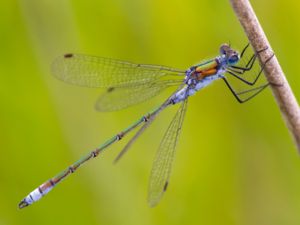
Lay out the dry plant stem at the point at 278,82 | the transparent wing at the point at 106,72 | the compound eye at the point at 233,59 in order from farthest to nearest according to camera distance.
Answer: the transparent wing at the point at 106,72, the compound eye at the point at 233,59, the dry plant stem at the point at 278,82

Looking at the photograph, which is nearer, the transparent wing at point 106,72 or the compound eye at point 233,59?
the compound eye at point 233,59

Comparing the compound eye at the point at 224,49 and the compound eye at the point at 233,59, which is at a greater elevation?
the compound eye at the point at 224,49

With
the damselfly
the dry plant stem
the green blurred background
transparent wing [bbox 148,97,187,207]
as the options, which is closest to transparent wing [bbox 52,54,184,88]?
A: the damselfly

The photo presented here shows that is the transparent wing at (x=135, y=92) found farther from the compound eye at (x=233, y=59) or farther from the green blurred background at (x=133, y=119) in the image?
the compound eye at (x=233, y=59)

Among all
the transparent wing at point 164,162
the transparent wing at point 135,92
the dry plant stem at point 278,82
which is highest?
the transparent wing at point 135,92

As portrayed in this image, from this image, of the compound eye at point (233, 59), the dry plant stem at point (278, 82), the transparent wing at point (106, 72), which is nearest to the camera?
the dry plant stem at point (278, 82)

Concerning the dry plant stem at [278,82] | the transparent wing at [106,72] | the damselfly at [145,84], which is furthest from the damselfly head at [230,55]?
the dry plant stem at [278,82]

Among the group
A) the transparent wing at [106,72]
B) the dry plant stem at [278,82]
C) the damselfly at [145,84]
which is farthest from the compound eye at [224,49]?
the dry plant stem at [278,82]
